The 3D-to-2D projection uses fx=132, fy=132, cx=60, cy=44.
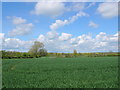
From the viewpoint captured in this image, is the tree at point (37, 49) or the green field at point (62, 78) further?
the tree at point (37, 49)

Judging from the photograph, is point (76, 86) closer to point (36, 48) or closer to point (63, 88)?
point (63, 88)

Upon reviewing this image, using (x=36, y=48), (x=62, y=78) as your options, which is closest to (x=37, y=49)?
(x=36, y=48)

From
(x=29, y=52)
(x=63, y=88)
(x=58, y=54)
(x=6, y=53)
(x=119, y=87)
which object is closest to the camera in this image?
(x=63, y=88)

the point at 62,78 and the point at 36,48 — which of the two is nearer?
the point at 62,78

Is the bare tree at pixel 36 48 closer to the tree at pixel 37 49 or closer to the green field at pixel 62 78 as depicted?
the tree at pixel 37 49

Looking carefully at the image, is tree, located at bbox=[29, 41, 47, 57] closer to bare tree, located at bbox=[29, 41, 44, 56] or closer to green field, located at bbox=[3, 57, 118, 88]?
bare tree, located at bbox=[29, 41, 44, 56]

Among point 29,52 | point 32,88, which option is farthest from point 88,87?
point 29,52

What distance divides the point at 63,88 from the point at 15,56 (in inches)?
1813

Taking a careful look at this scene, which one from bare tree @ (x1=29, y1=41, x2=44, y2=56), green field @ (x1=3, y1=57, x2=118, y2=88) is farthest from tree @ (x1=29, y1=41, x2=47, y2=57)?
green field @ (x1=3, y1=57, x2=118, y2=88)

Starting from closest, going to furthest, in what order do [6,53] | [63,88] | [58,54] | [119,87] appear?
[63,88] < [119,87] < [6,53] < [58,54]

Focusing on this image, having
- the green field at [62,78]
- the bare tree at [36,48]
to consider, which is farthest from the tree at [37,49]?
the green field at [62,78]

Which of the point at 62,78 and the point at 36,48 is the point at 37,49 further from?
the point at 62,78

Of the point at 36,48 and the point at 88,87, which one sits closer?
the point at 88,87

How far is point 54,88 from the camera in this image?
194 inches
